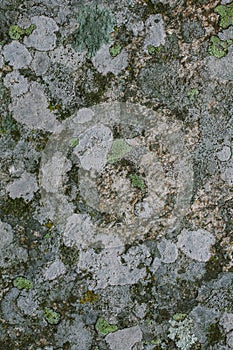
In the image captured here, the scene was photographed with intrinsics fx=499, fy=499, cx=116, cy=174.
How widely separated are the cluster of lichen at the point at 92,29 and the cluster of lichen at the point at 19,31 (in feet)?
0.55

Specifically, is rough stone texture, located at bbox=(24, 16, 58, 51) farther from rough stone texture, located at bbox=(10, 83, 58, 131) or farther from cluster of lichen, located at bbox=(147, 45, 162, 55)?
cluster of lichen, located at bbox=(147, 45, 162, 55)

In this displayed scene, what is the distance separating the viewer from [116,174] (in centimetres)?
195

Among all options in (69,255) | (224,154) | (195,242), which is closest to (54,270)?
(69,255)

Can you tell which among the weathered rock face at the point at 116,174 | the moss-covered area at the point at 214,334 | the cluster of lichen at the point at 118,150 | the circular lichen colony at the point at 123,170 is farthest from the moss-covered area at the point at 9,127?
the moss-covered area at the point at 214,334

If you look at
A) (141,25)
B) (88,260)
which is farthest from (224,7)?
(88,260)

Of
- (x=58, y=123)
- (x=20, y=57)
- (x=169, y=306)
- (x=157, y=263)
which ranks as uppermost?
(x=20, y=57)

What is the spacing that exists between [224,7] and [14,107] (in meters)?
0.89

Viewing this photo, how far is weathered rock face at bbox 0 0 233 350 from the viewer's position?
1907 millimetres

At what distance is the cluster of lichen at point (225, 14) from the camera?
190 centimetres

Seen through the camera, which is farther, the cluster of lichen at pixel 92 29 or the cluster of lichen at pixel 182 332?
the cluster of lichen at pixel 182 332

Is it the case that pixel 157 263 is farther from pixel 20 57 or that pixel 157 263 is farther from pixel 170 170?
pixel 20 57

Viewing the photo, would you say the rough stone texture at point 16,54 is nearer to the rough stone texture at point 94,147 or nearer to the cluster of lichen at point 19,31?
the cluster of lichen at point 19,31

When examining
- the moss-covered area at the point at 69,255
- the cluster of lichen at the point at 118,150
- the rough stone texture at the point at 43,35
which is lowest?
the moss-covered area at the point at 69,255

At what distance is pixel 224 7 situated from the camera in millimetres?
1902
